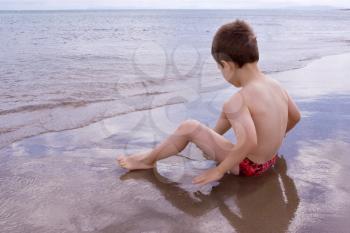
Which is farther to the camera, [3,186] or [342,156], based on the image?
[342,156]

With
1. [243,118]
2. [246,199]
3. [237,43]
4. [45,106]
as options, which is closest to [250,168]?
[246,199]

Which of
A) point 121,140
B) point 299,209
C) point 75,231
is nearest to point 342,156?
point 299,209

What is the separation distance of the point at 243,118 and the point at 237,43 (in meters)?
0.50

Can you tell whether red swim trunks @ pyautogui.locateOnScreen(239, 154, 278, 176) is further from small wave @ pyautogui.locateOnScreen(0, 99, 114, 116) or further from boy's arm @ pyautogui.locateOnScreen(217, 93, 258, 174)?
small wave @ pyautogui.locateOnScreen(0, 99, 114, 116)

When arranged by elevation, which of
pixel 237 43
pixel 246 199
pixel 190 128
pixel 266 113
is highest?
pixel 237 43

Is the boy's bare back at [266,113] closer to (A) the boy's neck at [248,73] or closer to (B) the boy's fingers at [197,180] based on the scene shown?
(A) the boy's neck at [248,73]

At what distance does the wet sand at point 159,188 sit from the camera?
212 cm

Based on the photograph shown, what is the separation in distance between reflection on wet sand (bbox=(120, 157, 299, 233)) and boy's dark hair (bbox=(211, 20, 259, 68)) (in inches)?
32.7

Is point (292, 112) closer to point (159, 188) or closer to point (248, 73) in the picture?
point (248, 73)

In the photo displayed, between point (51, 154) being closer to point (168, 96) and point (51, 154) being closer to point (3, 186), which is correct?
point (3, 186)

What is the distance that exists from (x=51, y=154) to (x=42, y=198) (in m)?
0.86

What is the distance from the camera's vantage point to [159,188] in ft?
8.48


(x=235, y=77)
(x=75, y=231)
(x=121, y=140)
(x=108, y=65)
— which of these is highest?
(x=235, y=77)

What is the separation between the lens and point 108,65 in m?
8.92
